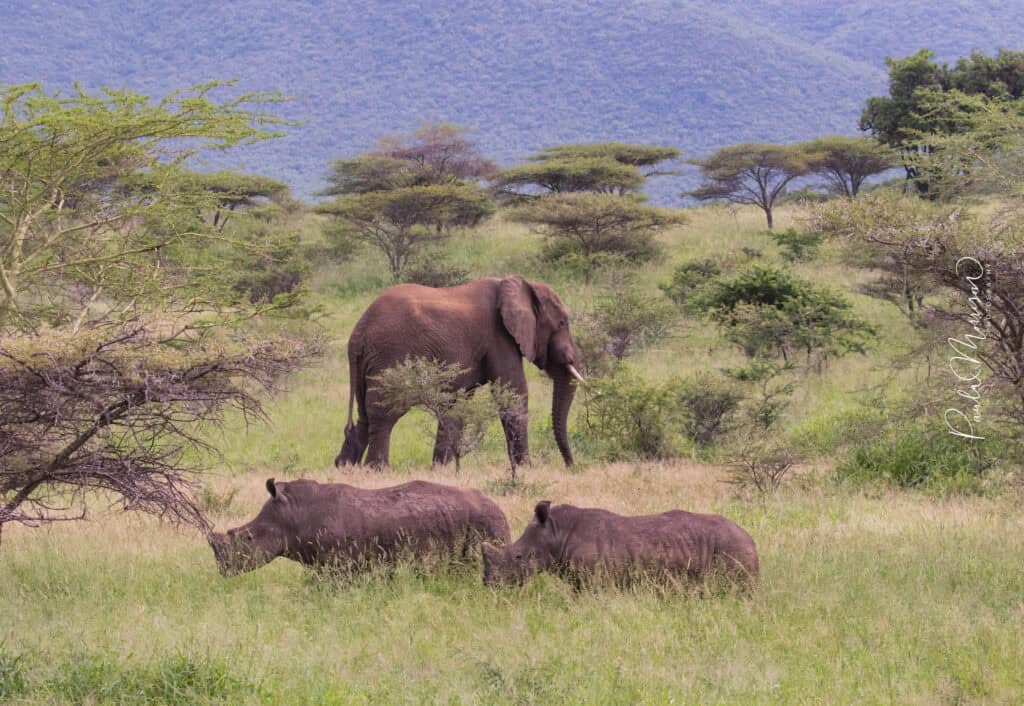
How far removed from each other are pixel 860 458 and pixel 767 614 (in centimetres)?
671

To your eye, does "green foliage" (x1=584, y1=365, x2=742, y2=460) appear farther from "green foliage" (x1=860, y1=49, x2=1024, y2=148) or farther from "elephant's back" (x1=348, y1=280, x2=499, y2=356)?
"green foliage" (x1=860, y1=49, x2=1024, y2=148)

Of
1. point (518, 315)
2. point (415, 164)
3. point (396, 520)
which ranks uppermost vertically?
point (415, 164)

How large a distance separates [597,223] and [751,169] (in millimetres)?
10227

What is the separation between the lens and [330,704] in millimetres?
5699

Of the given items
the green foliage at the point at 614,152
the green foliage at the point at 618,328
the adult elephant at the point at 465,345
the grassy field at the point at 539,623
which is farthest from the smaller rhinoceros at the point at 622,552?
the green foliage at the point at 614,152

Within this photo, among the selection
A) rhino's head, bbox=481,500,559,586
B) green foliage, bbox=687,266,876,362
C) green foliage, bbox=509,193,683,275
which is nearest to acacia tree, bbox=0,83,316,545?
rhino's head, bbox=481,500,559,586

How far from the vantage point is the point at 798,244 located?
1168 inches

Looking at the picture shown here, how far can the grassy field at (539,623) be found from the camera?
5961 mm

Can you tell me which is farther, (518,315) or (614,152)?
(614,152)

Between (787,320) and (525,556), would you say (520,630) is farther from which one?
(787,320)

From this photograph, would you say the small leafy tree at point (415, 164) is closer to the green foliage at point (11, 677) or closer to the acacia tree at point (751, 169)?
the acacia tree at point (751, 169)

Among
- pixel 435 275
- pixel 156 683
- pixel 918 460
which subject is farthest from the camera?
pixel 435 275

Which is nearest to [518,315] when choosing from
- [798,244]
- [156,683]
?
[156,683]

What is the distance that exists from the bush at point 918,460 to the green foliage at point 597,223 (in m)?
17.9
